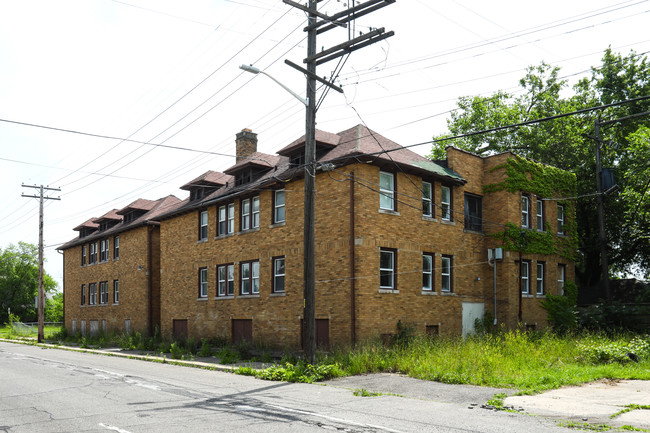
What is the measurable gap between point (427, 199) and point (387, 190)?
2.36 m

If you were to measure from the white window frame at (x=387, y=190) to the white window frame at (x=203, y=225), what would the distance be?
1155 cm

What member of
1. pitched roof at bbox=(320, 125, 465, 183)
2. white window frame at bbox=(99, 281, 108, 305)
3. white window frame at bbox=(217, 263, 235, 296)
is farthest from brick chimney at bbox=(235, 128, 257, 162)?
white window frame at bbox=(99, 281, 108, 305)

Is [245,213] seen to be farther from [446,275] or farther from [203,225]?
[446,275]

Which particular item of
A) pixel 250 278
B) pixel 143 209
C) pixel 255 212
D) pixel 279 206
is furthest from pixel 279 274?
pixel 143 209

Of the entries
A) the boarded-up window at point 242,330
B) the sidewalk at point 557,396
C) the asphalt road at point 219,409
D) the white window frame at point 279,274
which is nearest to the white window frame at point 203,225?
the boarded-up window at point 242,330

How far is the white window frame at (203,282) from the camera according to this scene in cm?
2897

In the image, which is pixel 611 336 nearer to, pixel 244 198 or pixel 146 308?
pixel 244 198

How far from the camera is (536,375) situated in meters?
13.8

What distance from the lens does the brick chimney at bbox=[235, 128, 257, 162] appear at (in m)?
32.6

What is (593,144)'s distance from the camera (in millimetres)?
33656

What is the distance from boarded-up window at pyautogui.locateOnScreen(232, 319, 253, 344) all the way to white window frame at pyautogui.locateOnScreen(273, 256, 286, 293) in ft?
7.90

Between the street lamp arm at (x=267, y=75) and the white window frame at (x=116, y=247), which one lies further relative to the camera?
the white window frame at (x=116, y=247)

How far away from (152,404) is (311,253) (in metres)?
6.38

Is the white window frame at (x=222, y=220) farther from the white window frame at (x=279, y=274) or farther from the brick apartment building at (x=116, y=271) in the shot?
the brick apartment building at (x=116, y=271)
